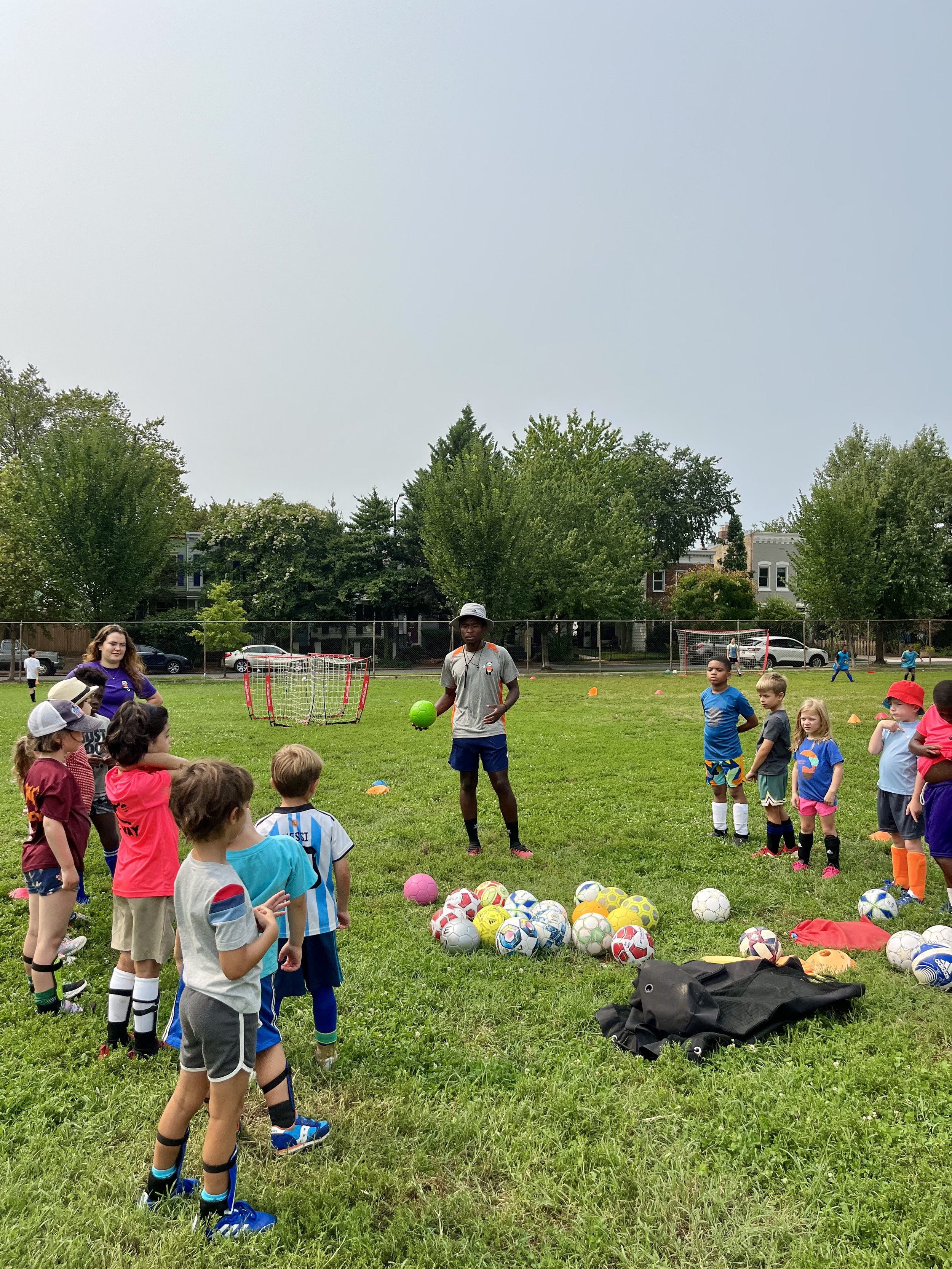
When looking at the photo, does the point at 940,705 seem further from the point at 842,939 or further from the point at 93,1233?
the point at 93,1233

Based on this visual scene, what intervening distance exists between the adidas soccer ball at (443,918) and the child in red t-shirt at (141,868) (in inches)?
66.0

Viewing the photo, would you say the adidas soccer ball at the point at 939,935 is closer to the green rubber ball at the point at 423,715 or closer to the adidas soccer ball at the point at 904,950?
the adidas soccer ball at the point at 904,950

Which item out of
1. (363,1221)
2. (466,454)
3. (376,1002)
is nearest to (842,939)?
(376,1002)

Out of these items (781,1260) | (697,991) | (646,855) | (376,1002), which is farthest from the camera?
(646,855)

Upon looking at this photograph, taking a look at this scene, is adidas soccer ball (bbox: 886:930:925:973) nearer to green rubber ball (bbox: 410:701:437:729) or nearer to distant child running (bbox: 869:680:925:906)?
distant child running (bbox: 869:680:925:906)

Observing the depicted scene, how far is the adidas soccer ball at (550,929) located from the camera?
4562 millimetres

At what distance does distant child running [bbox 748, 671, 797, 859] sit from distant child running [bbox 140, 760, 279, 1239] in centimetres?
512

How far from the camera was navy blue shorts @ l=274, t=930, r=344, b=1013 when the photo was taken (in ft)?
10.6

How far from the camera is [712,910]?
4.96 m

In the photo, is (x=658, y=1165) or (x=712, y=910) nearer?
(x=658, y=1165)

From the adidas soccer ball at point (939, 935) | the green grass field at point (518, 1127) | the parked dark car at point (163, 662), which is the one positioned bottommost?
the green grass field at point (518, 1127)

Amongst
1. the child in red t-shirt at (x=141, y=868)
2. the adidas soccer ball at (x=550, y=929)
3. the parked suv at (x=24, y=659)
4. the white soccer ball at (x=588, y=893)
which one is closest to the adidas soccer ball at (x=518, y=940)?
the adidas soccer ball at (x=550, y=929)

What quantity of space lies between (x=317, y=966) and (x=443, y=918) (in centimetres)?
162

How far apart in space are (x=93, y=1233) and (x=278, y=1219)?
23.1 inches
